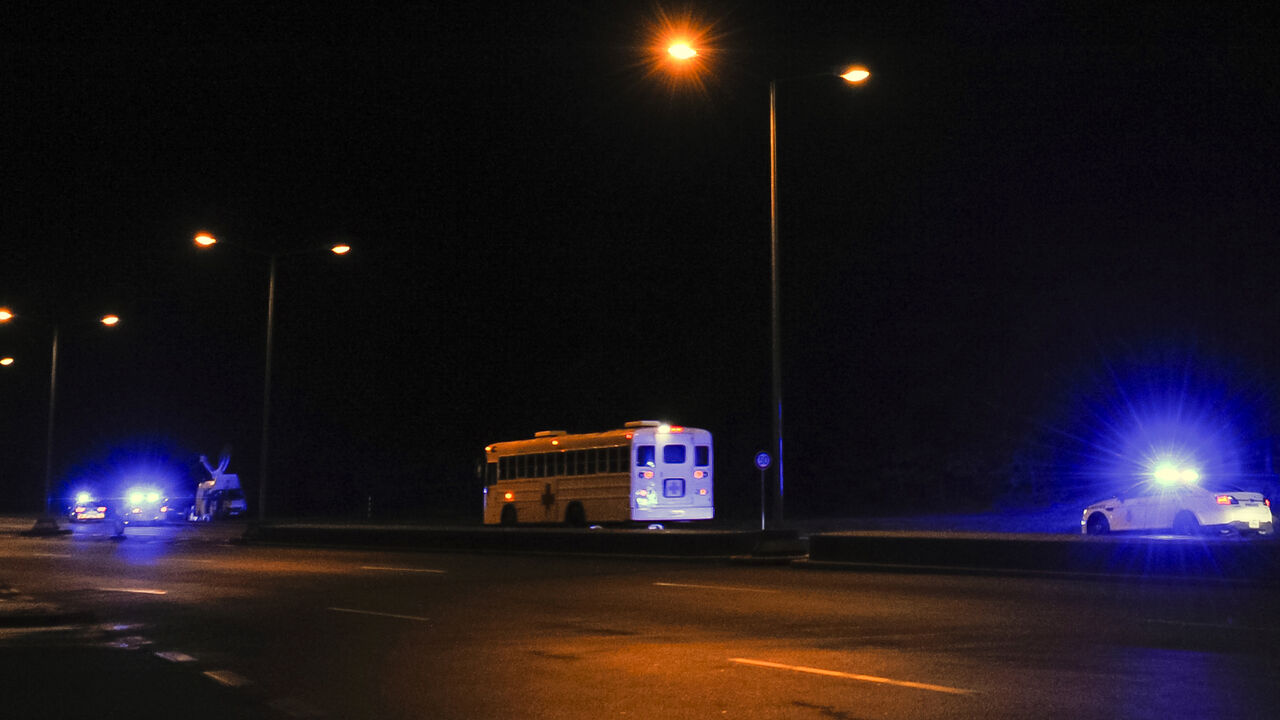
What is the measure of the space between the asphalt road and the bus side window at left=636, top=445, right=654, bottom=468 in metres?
14.8

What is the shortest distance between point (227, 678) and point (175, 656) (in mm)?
1622

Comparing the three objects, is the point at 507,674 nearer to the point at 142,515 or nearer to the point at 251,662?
the point at 251,662

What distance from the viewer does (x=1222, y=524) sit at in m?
24.8

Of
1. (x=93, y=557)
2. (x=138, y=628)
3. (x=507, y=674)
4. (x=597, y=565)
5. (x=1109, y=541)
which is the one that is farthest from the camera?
(x=93, y=557)

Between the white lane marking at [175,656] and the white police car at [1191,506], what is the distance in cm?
1951

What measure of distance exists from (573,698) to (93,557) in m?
24.1

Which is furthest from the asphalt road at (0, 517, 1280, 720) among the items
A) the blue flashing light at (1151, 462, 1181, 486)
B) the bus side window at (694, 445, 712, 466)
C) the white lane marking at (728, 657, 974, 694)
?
the bus side window at (694, 445, 712, 466)

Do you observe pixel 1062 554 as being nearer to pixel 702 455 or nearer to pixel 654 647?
pixel 654 647

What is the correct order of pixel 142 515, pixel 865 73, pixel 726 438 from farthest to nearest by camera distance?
pixel 726 438
pixel 142 515
pixel 865 73

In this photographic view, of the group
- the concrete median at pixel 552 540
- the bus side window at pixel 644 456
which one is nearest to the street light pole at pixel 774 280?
the concrete median at pixel 552 540

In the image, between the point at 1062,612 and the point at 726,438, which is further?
the point at 726,438

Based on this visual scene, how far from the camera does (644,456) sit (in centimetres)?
3528

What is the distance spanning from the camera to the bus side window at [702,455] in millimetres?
36719

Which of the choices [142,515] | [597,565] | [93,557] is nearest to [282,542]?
[93,557]
